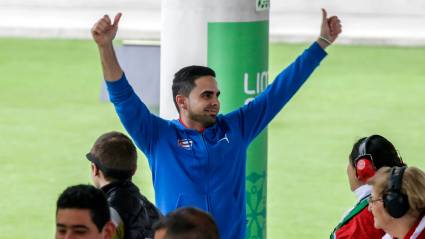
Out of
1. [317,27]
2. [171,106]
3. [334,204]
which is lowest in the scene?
[334,204]

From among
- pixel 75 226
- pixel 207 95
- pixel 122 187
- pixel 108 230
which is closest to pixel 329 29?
pixel 207 95

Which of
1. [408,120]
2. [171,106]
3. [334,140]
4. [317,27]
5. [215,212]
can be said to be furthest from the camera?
[317,27]

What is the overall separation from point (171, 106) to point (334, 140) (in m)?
6.90

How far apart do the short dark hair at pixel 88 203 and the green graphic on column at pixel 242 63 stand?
3465 millimetres

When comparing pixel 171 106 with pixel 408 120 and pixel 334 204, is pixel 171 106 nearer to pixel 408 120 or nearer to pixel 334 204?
pixel 334 204

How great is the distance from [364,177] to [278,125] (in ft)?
31.4

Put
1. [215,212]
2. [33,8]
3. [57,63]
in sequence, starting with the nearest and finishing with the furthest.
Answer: [215,212] → [57,63] → [33,8]

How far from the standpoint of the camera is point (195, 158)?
21.8 feet

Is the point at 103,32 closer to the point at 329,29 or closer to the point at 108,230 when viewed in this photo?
the point at 329,29

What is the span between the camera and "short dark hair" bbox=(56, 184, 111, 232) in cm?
471

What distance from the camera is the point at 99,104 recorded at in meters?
16.9

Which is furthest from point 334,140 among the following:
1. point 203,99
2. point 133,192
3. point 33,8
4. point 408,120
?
point 33,8

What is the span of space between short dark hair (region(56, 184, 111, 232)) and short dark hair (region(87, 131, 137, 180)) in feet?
3.56

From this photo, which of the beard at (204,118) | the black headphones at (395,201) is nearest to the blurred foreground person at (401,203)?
the black headphones at (395,201)
